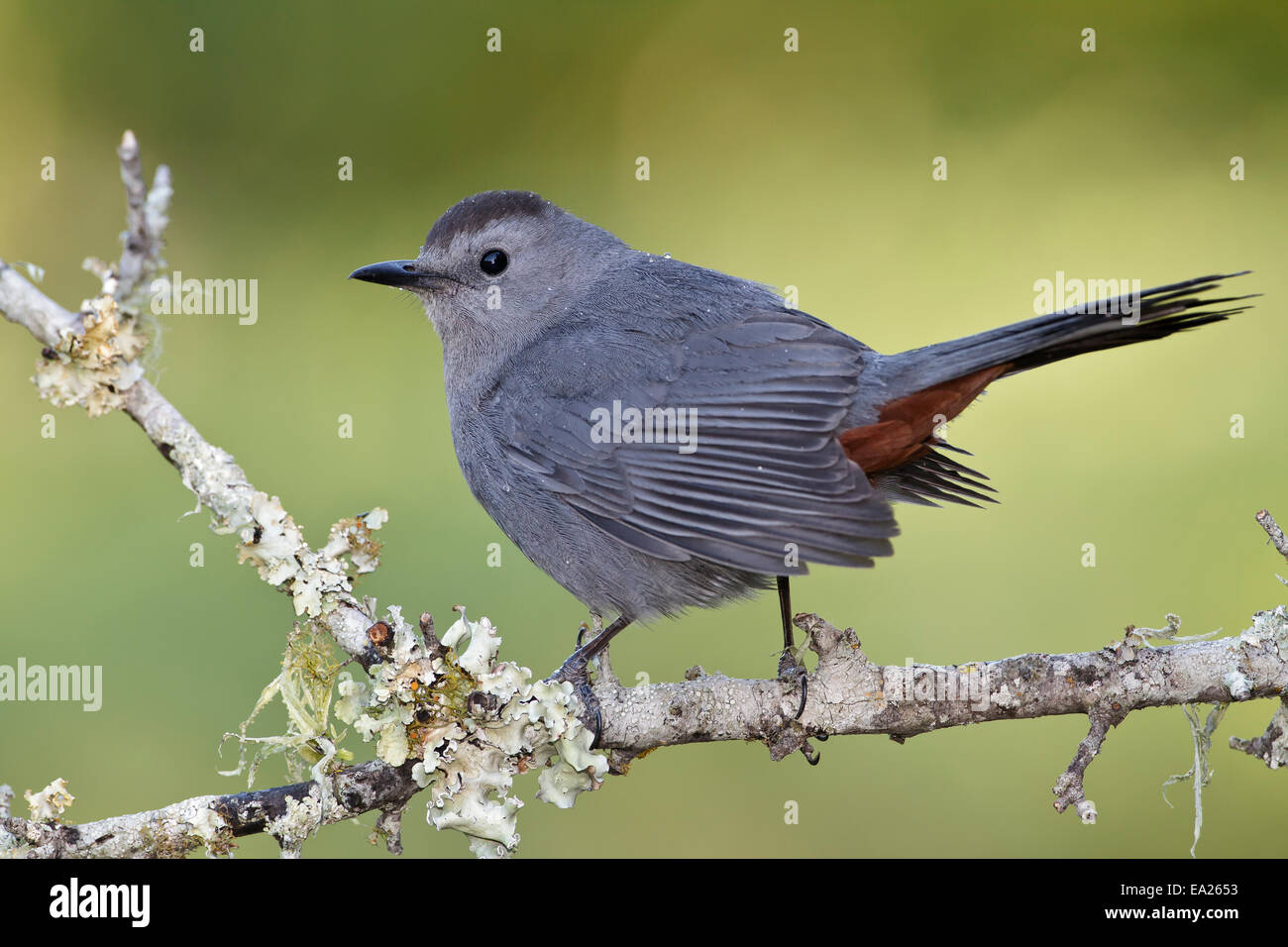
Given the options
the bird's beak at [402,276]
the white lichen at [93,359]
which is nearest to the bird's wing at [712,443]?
the bird's beak at [402,276]

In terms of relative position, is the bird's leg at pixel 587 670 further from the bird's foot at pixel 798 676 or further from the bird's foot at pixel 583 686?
the bird's foot at pixel 798 676

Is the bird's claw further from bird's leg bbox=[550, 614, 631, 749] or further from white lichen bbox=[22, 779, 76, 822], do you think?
white lichen bbox=[22, 779, 76, 822]

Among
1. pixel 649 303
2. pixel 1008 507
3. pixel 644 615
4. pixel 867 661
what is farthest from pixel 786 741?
pixel 1008 507

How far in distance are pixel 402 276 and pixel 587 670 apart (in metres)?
1.30

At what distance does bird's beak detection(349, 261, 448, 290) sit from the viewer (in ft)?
11.2

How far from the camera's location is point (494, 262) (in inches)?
137

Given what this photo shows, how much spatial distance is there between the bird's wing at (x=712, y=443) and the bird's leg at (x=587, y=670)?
277 millimetres

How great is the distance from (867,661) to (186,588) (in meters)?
2.73

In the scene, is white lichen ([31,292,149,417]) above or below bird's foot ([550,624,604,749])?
above

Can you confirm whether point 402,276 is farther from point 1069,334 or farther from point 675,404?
point 1069,334

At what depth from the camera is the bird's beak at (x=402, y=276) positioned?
11.2 feet

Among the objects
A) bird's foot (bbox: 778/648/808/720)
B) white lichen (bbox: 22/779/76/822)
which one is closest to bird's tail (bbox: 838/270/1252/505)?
bird's foot (bbox: 778/648/808/720)

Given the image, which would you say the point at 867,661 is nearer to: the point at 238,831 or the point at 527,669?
the point at 527,669

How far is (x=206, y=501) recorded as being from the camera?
2.38 metres
